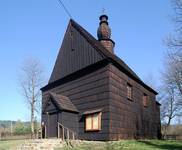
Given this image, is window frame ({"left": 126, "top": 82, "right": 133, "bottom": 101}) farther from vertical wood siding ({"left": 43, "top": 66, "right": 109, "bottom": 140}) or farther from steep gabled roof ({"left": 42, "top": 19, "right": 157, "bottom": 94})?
vertical wood siding ({"left": 43, "top": 66, "right": 109, "bottom": 140})

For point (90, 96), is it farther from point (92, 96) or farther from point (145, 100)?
point (145, 100)

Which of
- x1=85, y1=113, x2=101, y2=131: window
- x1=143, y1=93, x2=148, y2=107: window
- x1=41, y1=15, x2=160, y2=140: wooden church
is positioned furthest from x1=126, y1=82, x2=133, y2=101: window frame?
x1=143, y1=93, x2=148, y2=107: window

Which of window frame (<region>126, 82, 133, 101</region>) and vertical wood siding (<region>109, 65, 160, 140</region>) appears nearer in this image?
vertical wood siding (<region>109, 65, 160, 140</region>)

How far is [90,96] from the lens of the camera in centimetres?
2453

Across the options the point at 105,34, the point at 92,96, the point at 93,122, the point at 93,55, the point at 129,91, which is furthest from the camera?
the point at 105,34

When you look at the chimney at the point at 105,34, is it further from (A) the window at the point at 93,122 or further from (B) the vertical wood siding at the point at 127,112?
(A) the window at the point at 93,122

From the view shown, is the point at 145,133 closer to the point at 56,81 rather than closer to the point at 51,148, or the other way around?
the point at 56,81

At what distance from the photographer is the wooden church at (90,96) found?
910 inches

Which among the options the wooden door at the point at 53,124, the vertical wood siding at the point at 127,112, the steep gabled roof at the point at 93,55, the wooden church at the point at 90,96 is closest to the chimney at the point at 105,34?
the steep gabled roof at the point at 93,55

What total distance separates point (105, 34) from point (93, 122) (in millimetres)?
11637

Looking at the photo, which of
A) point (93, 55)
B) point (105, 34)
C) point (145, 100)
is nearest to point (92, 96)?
point (93, 55)

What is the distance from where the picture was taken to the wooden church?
2312cm

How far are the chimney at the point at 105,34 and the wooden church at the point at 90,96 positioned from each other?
13.7 ft

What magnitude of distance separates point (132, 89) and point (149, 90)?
670 cm
